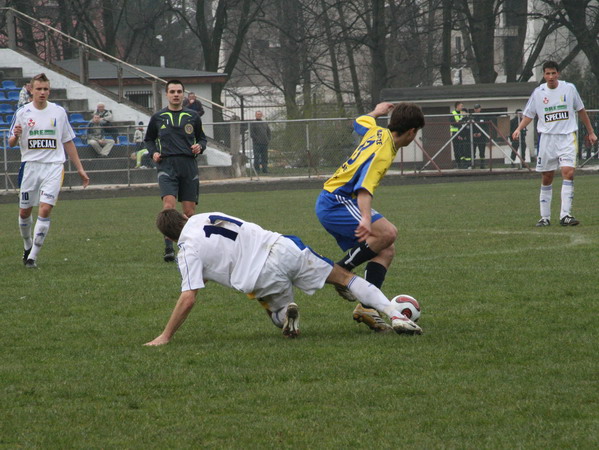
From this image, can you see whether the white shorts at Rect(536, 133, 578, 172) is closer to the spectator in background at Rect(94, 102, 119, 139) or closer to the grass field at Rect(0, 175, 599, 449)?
the grass field at Rect(0, 175, 599, 449)

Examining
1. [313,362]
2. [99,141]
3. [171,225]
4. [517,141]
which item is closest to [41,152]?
[171,225]

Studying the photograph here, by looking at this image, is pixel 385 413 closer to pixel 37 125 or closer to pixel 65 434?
pixel 65 434

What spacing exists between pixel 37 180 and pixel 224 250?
5.15m

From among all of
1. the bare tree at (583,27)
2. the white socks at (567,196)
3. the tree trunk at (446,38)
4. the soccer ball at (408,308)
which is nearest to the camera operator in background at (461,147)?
the tree trunk at (446,38)

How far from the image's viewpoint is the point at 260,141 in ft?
90.5

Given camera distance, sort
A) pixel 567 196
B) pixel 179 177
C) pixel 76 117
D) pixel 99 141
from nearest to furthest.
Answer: pixel 179 177 → pixel 567 196 → pixel 99 141 → pixel 76 117

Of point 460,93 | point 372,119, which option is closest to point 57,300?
point 372,119

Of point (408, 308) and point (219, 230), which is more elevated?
point (219, 230)

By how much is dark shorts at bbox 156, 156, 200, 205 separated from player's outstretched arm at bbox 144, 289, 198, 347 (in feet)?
15.0

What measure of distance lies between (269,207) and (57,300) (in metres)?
10.2

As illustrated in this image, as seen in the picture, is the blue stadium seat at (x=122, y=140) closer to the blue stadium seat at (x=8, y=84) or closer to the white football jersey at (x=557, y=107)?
the blue stadium seat at (x=8, y=84)

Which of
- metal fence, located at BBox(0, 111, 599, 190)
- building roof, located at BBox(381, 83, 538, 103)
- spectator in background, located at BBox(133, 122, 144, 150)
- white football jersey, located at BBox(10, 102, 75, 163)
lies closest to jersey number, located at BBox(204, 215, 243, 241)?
white football jersey, located at BBox(10, 102, 75, 163)

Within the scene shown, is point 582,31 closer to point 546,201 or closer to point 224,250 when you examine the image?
point 546,201

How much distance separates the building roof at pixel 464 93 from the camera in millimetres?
33938
